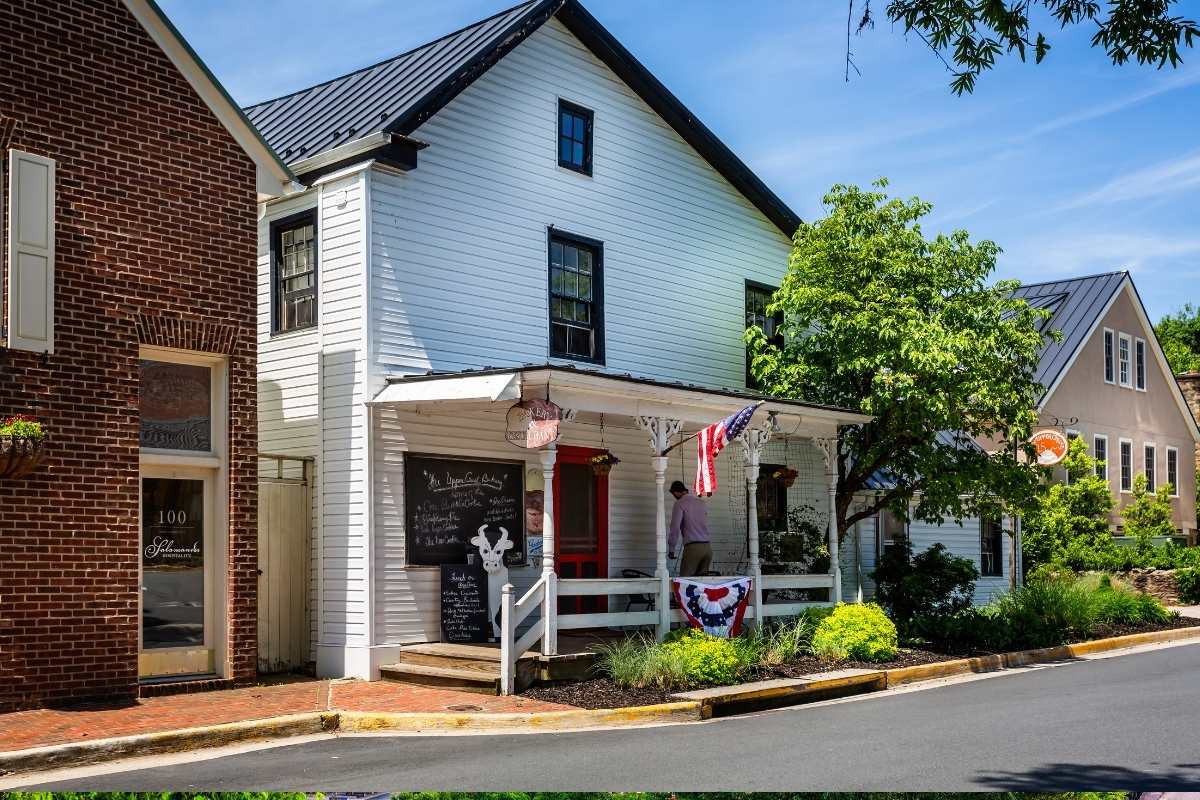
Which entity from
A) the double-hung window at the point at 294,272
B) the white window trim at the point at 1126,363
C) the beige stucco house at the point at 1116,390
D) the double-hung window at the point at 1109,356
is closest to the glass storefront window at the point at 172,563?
the double-hung window at the point at 294,272

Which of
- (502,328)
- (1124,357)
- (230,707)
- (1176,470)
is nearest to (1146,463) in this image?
(1176,470)

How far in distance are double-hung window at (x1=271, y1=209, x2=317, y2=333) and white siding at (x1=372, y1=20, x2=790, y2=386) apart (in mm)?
1321

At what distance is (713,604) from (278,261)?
708cm

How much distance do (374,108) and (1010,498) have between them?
10.9m

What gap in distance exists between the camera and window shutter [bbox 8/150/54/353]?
1181 cm

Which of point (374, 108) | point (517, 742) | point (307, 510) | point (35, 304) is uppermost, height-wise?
point (374, 108)

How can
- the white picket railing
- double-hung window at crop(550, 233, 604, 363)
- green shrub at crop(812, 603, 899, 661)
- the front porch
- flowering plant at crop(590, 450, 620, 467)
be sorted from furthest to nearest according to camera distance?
double-hung window at crop(550, 233, 604, 363), flowering plant at crop(590, 450, 620, 467), green shrub at crop(812, 603, 899, 661), the front porch, the white picket railing

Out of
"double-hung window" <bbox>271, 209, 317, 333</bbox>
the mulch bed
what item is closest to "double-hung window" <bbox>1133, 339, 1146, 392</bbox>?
the mulch bed

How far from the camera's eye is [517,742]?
11.1 m

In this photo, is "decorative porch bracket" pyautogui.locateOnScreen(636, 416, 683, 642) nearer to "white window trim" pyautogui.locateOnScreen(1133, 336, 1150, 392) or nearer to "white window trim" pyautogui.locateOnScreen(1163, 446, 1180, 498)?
"white window trim" pyautogui.locateOnScreen(1133, 336, 1150, 392)

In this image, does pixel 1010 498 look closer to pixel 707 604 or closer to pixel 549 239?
pixel 707 604

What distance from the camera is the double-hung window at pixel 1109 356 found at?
35.4m

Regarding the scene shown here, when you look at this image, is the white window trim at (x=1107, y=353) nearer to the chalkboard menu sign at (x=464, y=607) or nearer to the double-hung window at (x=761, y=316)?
the double-hung window at (x=761, y=316)

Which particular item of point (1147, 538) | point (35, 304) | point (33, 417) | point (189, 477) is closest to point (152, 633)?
point (189, 477)
